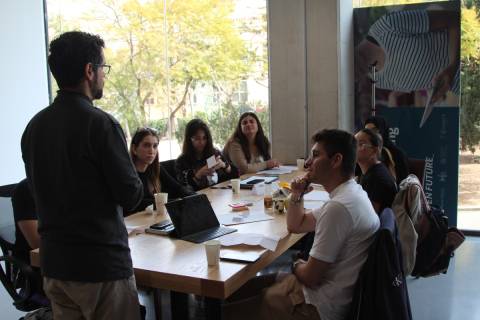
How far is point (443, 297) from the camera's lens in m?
3.26

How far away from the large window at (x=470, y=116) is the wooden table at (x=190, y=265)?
2753 mm

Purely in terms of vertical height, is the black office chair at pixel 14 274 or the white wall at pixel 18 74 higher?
the white wall at pixel 18 74

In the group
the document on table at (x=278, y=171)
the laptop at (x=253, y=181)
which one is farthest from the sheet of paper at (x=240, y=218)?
the document on table at (x=278, y=171)

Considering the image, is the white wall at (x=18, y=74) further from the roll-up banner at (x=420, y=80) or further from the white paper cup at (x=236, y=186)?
the roll-up banner at (x=420, y=80)

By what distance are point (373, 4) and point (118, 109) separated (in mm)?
3072

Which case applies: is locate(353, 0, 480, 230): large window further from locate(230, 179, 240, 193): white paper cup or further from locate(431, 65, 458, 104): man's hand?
locate(230, 179, 240, 193): white paper cup

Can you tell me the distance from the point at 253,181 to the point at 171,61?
8.00 ft

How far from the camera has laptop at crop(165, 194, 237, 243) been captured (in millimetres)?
2215

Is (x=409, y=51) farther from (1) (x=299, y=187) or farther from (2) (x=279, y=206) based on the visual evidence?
(1) (x=299, y=187)

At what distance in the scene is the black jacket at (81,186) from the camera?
1510mm

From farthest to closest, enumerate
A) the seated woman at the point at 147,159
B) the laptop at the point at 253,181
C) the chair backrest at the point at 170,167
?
the chair backrest at the point at 170,167, the laptop at the point at 253,181, the seated woman at the point at 147,159

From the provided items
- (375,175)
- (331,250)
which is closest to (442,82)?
(375,175)

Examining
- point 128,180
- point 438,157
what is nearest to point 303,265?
point 128,180

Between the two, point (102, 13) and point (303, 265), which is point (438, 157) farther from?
point (102, 13)
